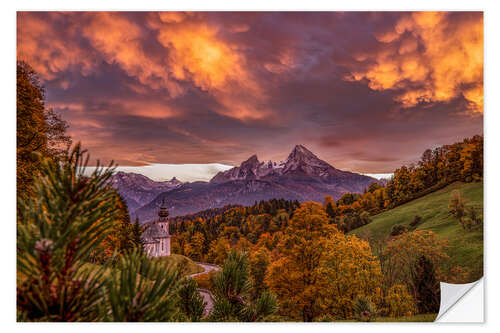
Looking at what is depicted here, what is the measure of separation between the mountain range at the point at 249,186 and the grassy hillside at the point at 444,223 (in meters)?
1.06

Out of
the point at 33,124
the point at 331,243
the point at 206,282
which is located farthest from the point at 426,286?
the point at 33,124

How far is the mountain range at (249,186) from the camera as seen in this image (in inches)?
217

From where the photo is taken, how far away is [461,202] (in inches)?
201

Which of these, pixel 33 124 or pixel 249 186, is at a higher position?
pixel 33 124

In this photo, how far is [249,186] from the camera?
5875 mm

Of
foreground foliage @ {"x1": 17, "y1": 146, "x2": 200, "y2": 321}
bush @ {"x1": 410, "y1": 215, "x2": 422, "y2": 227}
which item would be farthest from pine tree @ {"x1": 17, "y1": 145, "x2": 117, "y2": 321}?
bush @ {"x1": 410, "y1": 215, "x2": 422, "y2": 227}

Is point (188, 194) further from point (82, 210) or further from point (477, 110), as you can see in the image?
point (477, 110)

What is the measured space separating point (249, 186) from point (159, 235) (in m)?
2.14

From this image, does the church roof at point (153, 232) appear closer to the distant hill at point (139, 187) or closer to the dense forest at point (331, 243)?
the dense forest at point (331, 243)

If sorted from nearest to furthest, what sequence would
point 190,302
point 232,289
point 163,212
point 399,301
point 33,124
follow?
point 232,289, point 190,302, point 33,124, point 399,301, point 163,212

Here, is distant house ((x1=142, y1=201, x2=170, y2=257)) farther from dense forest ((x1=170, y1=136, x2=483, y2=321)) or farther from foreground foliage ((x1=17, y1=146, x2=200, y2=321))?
foreground foliage ((x1=17, y1=146, x2=200, y2=321))

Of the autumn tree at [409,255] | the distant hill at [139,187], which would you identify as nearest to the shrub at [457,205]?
the autumn tree at [409,255]

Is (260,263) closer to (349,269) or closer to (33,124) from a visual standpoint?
(349,269)

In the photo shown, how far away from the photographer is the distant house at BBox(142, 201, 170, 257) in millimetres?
5508
